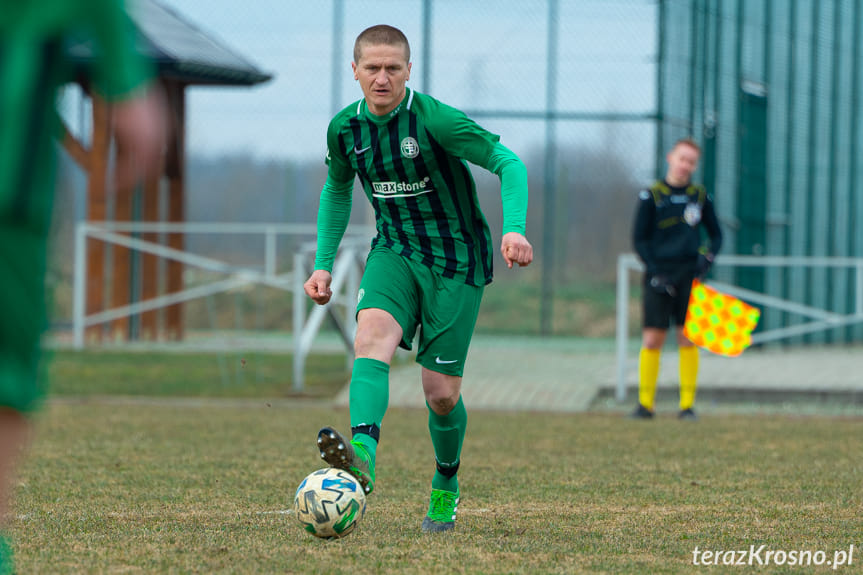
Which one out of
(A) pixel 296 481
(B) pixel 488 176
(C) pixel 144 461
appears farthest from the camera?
(B) pixel 488 176

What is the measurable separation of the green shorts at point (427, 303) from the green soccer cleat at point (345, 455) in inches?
23.5

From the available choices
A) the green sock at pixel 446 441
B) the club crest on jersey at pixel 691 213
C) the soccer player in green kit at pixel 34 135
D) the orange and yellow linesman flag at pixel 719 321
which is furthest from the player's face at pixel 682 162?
the soccer player in green kit at pixel 34 135

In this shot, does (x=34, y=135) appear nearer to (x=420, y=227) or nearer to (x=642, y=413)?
(x=420, y=227)

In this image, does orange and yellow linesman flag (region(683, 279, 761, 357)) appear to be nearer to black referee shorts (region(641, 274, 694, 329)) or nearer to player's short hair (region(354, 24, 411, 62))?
black referee shorts (region(641, 274, 694, 329))

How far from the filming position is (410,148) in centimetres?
448

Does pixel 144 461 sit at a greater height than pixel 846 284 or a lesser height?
lesser

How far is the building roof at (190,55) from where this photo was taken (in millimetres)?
15406

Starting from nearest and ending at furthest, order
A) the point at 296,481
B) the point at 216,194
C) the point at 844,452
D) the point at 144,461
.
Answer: the point at 296,481 → the point at 144,461 → the point at 844,452 → the point at 216,194

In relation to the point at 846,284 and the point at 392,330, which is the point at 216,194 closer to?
the point at 846,284

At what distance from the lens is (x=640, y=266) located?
10.9 m

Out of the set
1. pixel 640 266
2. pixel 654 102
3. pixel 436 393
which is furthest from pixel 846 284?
pixel 436 393

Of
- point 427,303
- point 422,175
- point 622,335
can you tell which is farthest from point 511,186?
point 622,335

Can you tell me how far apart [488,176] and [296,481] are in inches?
423

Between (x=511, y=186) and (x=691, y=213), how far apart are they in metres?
5.36
